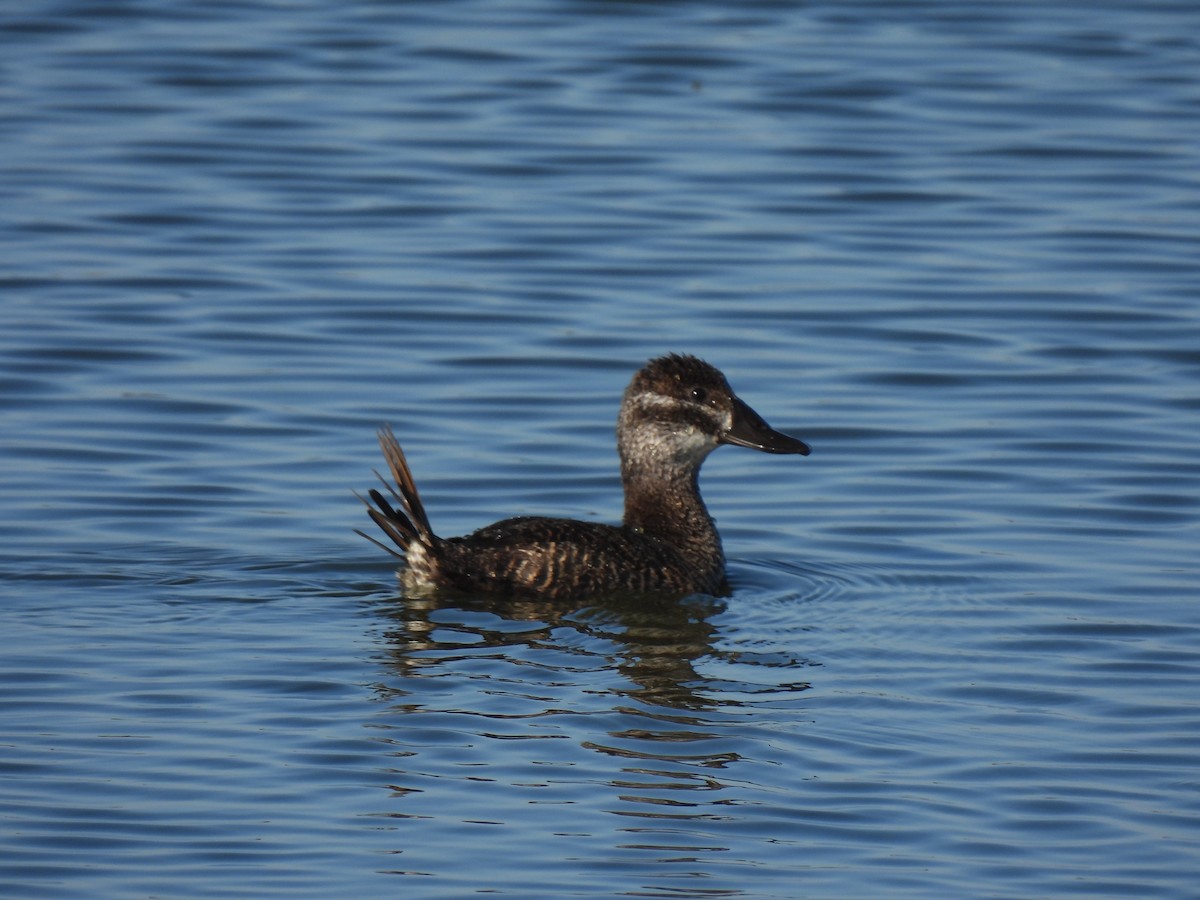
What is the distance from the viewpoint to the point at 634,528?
911 centimetres

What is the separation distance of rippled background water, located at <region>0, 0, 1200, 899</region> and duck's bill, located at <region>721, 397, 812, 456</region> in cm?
46

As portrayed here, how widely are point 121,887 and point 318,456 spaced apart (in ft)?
15.5

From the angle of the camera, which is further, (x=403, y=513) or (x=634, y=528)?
(x=634, y=528)

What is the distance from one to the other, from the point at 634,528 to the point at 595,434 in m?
1.74

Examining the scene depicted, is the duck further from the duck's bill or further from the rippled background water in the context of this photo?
the rippled background water

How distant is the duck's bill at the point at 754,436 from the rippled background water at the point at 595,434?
459 mm

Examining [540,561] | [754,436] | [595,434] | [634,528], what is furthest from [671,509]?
[595,434]

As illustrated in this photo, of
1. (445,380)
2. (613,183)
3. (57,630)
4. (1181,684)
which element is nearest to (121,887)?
(57,630)

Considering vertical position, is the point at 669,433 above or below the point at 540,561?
above

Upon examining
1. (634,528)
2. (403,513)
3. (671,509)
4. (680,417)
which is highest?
(680,417)

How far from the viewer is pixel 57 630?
773 cm

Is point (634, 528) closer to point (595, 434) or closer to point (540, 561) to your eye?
point (540, 561)

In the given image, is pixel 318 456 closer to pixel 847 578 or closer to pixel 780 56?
pixel 847 578

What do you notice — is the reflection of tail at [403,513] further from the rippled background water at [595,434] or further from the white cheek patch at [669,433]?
the white cheek patch at [669,433]
